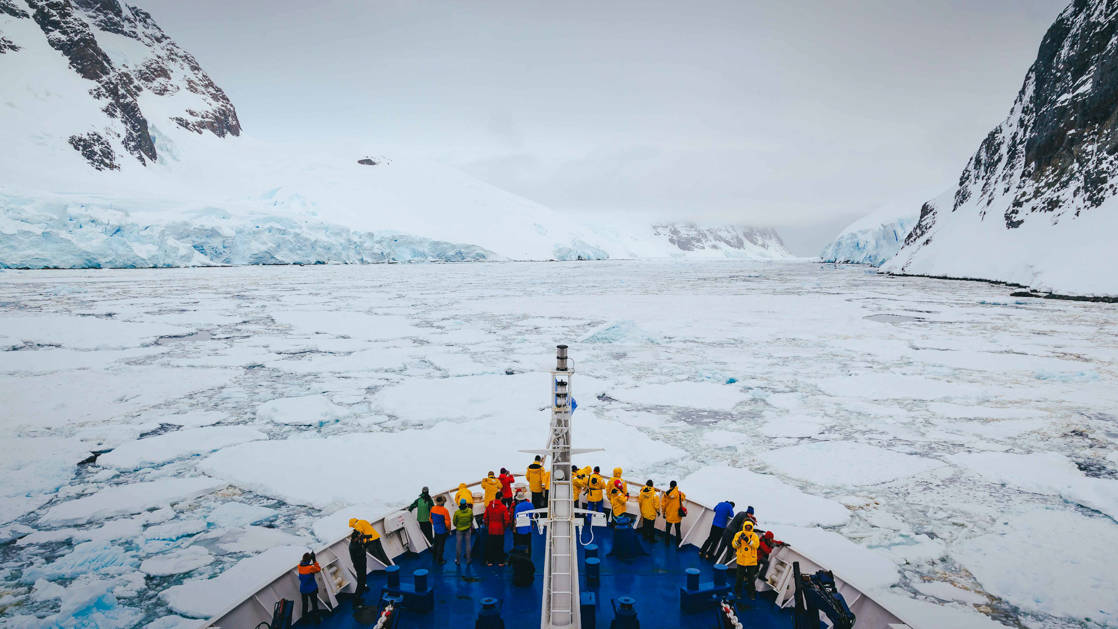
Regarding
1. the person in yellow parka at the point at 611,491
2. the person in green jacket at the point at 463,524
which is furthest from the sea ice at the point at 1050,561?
the person in green jacket at the point at 463,524

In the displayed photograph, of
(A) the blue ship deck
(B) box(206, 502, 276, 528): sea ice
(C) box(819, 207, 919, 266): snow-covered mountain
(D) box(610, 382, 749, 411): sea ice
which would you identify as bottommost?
(A) the blue ship deck

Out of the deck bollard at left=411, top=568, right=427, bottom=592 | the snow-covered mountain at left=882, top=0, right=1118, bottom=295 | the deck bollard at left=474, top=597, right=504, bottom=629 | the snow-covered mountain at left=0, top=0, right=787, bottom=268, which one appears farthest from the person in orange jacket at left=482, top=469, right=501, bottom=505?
the snow-covered mountain at left=0, top=0, right=787, bottom=268

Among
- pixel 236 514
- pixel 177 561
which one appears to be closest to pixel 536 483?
pixel 236 514

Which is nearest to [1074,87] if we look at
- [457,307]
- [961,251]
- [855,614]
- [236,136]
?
[961,251]

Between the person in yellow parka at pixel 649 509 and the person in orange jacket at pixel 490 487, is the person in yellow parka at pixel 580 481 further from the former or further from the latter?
the person in orange jacket at pixel 490 487

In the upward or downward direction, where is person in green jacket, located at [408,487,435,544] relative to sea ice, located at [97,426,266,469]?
upward

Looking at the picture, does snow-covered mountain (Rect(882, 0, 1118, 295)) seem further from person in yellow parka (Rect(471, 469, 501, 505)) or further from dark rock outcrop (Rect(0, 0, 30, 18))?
dark rock outcrop (Rect(0, 0, 30, 18))

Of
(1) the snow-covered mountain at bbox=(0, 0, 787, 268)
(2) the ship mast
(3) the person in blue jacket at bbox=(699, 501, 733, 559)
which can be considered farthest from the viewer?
(1) the snow-covered mountain at bbox=(0, 0, 787, 268)

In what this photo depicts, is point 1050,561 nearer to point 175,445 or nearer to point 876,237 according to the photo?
point 175,445
